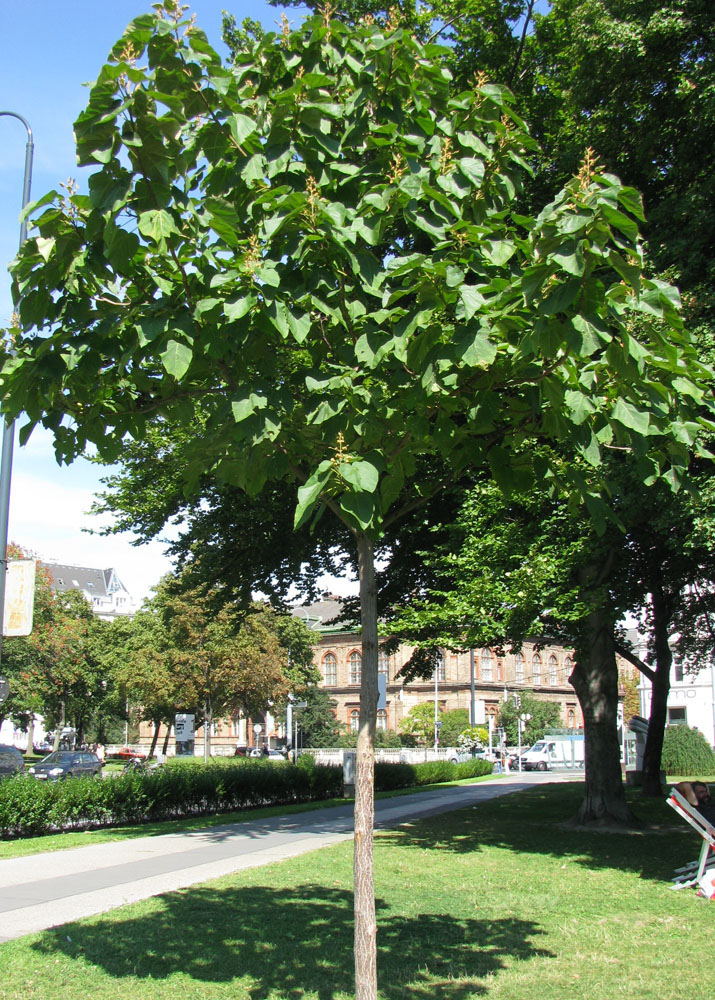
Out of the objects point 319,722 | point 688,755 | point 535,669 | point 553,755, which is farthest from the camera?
point 535,669

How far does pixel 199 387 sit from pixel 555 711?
84072 millimetres

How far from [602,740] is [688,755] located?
2785 cm

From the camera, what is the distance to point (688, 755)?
42625mm

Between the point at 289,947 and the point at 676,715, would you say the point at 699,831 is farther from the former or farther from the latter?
the point at 676,715

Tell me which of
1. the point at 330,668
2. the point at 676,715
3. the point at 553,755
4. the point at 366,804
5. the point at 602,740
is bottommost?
the point at 553,755

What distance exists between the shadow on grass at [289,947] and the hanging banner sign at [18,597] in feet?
16.5

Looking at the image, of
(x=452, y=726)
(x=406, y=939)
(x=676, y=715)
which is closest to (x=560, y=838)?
(x=406, y=939)

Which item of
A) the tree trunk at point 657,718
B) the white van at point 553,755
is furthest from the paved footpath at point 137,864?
the white van at point 553,755

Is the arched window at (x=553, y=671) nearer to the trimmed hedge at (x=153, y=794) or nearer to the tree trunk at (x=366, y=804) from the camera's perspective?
the trimmed hedge at (x=153, y=794)

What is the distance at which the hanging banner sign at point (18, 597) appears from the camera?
A: 1278cm

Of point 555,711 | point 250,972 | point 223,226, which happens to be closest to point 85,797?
point 250,972

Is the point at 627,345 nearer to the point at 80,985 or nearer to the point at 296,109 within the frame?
the point at 296,109

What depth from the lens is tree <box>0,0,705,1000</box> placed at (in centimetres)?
368

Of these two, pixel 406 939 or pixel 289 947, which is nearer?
pixel 289 947
